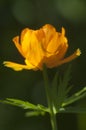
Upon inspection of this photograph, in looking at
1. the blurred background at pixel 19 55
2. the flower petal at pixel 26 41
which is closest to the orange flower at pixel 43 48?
the flower petal at pixel 26 41

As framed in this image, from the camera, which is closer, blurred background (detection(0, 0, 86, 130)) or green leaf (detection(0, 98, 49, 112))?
green leaf (detection(0, 98, 49, 112))


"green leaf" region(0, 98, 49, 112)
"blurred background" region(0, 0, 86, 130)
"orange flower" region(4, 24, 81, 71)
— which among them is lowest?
"green leaf" region(0, 98, 49, 112)

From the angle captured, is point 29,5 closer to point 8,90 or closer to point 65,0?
point 65,0

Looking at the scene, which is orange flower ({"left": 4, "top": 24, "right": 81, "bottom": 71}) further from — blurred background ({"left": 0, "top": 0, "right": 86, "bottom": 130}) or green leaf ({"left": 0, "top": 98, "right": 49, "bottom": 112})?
blurred background ({"left": 0, "top": 0, "right": 86, "bottom": 130})

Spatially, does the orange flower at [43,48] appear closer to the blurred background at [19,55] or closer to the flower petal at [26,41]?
the flower petal at [26,41]

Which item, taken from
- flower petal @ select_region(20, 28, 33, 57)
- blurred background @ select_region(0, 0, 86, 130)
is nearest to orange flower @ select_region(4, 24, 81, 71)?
flower petal @ select_region(20, 28, 33, 57)

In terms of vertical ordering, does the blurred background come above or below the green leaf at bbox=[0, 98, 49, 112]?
above

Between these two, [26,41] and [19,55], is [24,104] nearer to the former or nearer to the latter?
[26,41]
